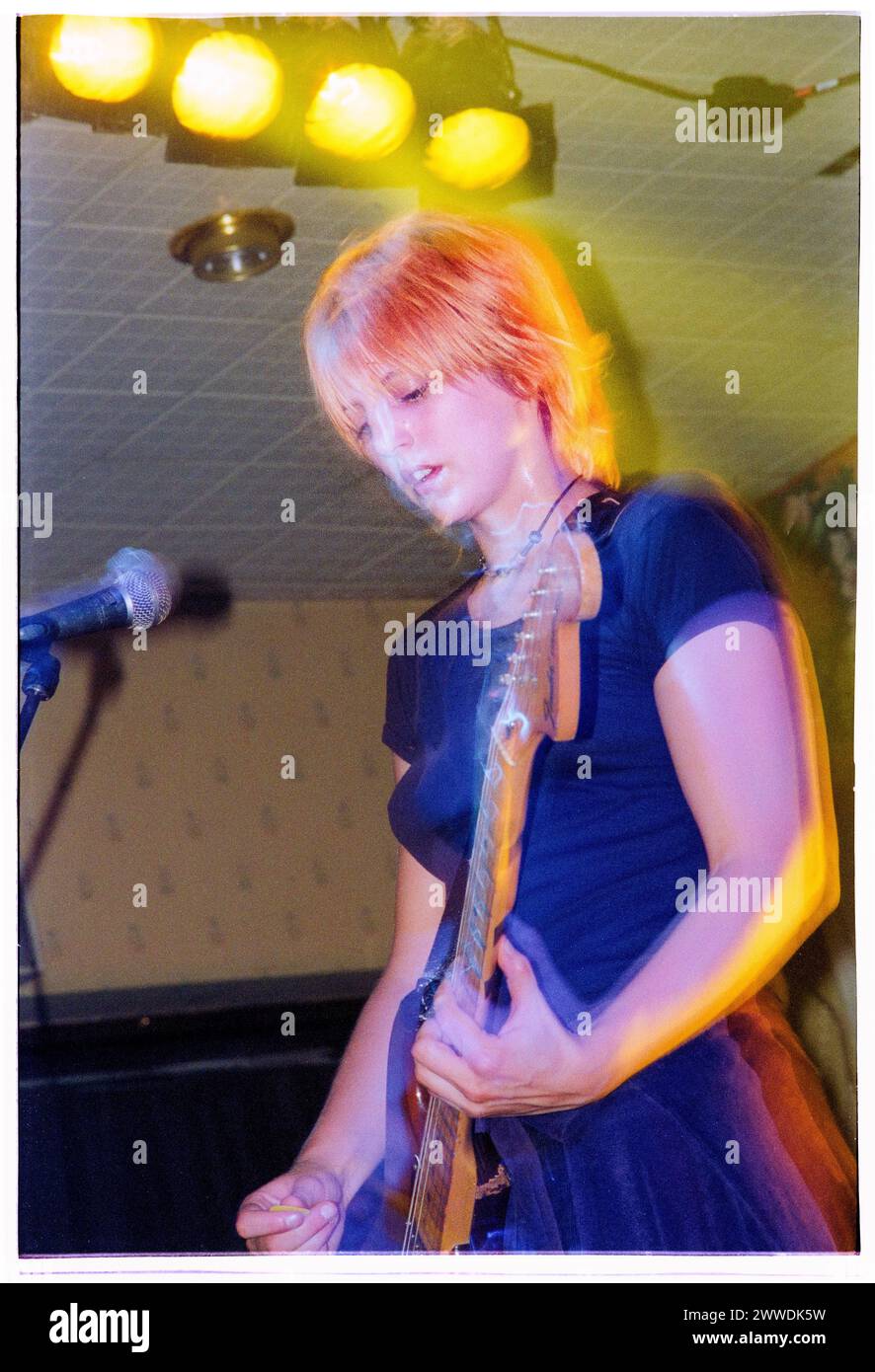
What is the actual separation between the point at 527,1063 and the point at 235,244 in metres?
1.23

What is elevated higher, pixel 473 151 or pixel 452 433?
pixel 473 151

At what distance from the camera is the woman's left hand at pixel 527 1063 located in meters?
1.46

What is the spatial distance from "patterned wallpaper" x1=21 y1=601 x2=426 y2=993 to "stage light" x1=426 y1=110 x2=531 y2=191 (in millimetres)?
2074

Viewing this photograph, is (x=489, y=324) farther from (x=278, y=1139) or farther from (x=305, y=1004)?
(x=305, y=1004)

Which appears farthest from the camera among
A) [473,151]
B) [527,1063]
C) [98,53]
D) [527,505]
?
[473,151]

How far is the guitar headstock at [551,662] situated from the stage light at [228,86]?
693mm

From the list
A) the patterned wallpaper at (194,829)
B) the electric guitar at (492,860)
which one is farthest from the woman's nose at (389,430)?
the patterned wallpaper at (194,829)

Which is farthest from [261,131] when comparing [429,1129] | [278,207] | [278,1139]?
[278,1139]

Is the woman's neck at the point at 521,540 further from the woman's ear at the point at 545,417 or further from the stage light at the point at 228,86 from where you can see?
the stage light at the point at 228,86

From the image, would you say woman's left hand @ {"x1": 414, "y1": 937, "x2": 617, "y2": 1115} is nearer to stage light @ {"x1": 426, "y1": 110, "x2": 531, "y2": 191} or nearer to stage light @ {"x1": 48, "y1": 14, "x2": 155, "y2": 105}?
stage light @ {"x1": 426, "y1": 110, "x2": 531, "y2": 191}

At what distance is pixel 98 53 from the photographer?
5.72 feet

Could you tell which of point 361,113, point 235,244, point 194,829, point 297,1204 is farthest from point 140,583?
point 194,829

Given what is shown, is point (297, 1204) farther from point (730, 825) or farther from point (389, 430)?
point (389, 430)

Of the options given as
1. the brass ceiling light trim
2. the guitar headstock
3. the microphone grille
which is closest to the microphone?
the microphone grille
